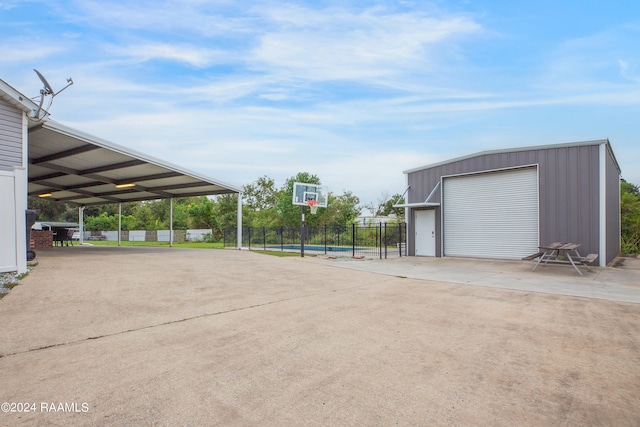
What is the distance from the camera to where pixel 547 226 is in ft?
40.5

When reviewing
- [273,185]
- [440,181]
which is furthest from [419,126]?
[273,185]

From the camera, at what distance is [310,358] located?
362 cm

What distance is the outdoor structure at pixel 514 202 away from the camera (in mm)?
11500

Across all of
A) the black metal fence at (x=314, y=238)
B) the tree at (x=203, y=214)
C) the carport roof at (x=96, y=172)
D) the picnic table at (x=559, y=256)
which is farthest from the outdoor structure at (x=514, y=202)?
the tree at (x=203, y=214)

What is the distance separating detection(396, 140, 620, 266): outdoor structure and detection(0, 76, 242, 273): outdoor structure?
9805mm

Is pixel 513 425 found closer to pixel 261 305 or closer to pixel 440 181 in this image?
pixel 261 305

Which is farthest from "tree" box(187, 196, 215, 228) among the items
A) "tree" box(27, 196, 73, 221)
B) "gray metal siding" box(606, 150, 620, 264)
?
"gray metal siding" box(606, 150, 620, 264)

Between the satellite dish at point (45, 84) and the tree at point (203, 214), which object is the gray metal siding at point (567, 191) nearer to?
the satellite dish at point (45, 84)

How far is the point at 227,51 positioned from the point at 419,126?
10397mm

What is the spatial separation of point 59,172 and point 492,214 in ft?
67.4

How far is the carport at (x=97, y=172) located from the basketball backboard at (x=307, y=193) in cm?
326

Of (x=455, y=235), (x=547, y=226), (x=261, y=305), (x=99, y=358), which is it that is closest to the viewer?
(x=99, y=358)

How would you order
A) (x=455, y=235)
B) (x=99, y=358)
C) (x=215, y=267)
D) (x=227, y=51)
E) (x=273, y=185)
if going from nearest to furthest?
1. (x=99, y=358)
2. (x=215, y=267)
3. (x=227, y=51)
4. (x=455, y=235)
5. (x=273, y=185)

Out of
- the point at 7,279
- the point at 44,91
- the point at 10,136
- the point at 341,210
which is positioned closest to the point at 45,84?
the point at 44,91
